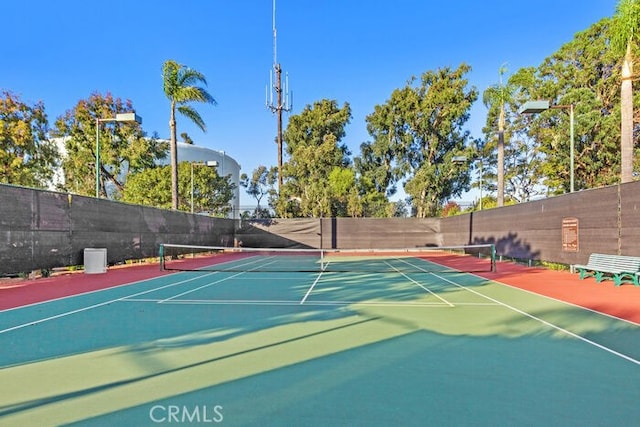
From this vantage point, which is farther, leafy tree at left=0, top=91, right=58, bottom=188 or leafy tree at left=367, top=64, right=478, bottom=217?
leafy tree at left=367, top=64, right=478, bottom=217

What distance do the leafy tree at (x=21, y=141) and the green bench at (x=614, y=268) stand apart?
24111mm

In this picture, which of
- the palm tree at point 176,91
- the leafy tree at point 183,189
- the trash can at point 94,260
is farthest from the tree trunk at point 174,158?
the leafy tree at point 183,189

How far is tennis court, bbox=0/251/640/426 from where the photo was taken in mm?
2922

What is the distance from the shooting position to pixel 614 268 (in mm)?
9047

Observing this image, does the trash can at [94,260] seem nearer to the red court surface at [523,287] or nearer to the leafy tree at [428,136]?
the red court surface at [523,287]

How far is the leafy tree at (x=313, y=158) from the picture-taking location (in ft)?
93.6

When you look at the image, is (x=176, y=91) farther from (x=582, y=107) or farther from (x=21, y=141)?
(x=582, y=107)

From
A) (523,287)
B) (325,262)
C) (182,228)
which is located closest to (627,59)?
(523,287)

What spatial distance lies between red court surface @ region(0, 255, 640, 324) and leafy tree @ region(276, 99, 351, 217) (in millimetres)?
16608

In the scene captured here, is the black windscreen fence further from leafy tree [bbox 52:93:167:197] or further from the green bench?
leafy tree [bbox 52:93:167:197]

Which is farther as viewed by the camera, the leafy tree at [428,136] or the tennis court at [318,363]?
the leafy tree at [428,136]

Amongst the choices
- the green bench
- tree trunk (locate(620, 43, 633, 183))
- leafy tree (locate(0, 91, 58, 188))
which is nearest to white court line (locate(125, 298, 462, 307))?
the green bench

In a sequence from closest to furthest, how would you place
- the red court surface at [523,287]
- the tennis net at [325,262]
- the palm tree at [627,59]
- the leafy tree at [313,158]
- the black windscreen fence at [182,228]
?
the red court surface at [523,287] → the black windscreen fence at [182,228] → the palm tree at [627,59] → the tennis net at [325,262] → the leafy tree at [313,158]

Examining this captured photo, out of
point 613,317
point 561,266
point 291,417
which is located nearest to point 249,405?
point 291,417
